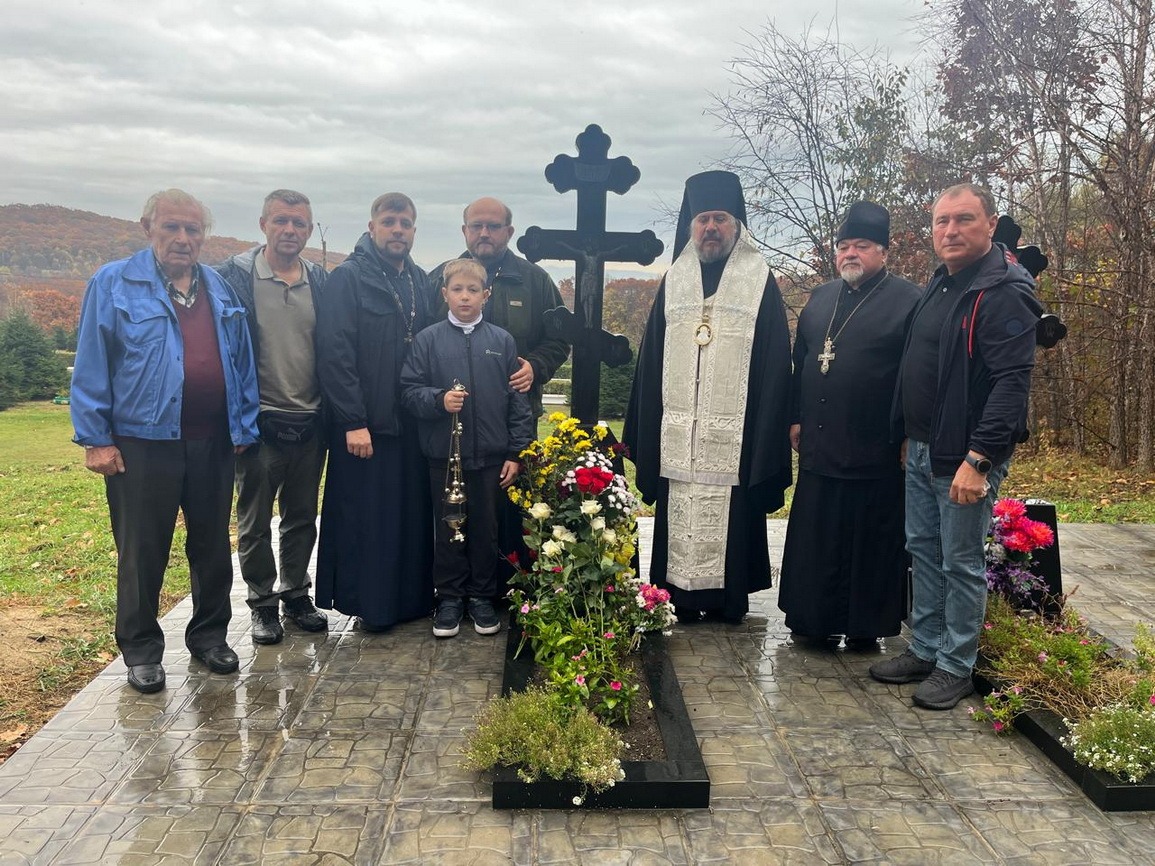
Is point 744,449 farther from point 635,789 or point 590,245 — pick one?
point 635,789

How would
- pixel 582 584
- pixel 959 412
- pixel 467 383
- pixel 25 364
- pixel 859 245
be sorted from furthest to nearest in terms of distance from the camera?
pixel 25 364, pixel 467 383, pixel 859 245, pixel 582 584, pixel 959 412

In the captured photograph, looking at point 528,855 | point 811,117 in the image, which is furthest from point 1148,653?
point 811,117

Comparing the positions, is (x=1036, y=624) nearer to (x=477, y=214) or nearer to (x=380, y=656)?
(x=380, y=656)

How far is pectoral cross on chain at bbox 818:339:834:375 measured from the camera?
14.0 feet

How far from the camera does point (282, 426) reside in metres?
4.27

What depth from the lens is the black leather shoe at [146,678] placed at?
12.6ft

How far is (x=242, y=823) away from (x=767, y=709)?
2175 millimetres

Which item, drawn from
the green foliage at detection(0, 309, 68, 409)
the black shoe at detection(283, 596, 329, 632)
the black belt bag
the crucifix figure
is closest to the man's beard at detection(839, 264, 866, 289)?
the crucifix figure

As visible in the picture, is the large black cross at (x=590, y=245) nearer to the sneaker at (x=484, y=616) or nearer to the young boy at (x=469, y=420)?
the young boy at (x=469, y=420)

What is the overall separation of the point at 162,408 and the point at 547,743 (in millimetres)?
2147

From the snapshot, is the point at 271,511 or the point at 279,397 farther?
the point at 271,511

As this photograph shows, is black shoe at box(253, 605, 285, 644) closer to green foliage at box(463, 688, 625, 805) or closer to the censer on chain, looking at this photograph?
the censer on chain

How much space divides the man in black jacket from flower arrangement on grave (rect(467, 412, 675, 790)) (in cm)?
126

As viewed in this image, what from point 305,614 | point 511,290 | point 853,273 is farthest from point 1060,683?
point 305,614
